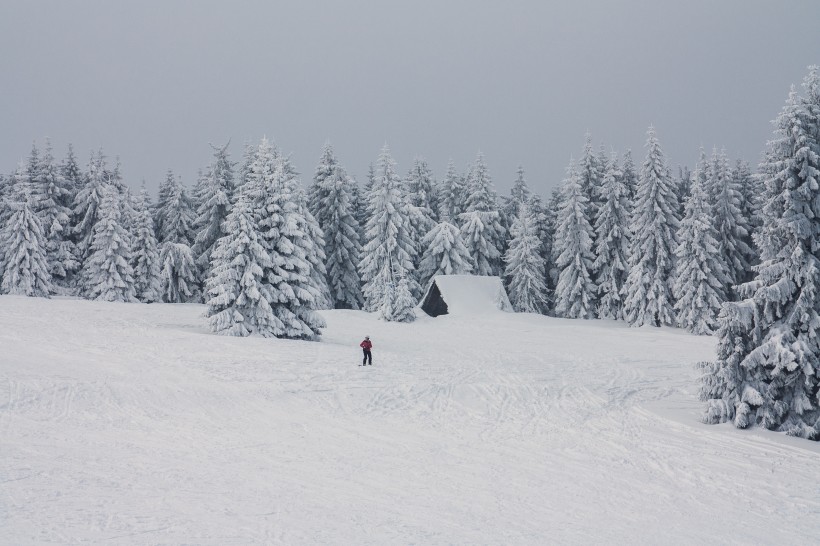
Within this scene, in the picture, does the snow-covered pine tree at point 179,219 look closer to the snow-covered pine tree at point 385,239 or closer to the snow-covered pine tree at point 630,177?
the snow-covered pine tree at point 385,239

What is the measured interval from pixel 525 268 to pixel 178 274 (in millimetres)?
29124

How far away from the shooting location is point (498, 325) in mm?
40219

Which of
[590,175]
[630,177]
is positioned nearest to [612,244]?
[630,177]

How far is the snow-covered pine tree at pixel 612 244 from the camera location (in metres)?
47.2

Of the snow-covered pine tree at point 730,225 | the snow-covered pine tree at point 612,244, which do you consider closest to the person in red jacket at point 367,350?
the snow-covered pine tree at point 612,244

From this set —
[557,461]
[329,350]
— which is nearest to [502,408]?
[557,461]

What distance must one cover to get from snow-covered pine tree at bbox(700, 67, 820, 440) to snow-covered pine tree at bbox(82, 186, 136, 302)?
42107mm

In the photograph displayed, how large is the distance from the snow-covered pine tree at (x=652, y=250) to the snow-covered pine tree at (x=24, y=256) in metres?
43.1

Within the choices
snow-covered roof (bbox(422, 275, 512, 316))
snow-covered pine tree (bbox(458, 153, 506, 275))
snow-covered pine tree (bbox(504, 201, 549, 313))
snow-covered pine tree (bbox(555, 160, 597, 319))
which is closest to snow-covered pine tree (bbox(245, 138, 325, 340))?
snow-covered roof (bbox(422, 275, 512, 316))

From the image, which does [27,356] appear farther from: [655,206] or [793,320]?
[655,206]

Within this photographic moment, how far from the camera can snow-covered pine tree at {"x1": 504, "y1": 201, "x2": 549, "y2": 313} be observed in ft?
170

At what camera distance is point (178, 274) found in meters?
49.4

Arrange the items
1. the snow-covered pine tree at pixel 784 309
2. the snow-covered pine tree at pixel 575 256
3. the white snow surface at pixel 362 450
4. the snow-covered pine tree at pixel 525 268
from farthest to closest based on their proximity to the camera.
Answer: the snow-covered pine tree at pixel 525 268, the snow-covered pine tree at pixel 575 256, the snow-covered pine tree at pixel 784 309, the white snow surface at pixel 362 450

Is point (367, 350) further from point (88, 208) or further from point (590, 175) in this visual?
point (88, 208)
